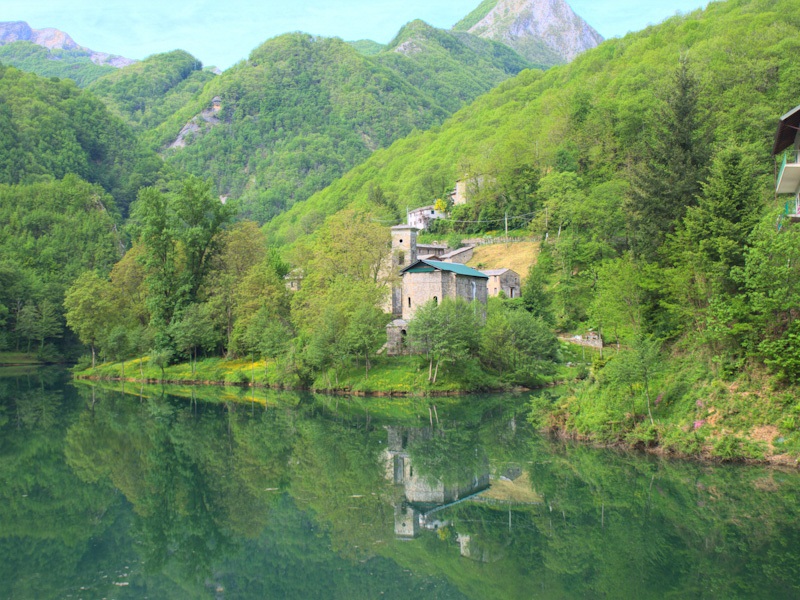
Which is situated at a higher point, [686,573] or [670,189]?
[670,189]

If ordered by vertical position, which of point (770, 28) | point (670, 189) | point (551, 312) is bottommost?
point (551, 312)

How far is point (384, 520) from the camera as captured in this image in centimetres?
1870

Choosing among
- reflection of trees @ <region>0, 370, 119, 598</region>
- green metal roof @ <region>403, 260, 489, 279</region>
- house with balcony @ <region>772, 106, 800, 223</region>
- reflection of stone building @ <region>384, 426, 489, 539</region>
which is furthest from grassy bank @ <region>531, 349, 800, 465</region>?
green metal roof @ <region>403, 260, 489, 279</region>

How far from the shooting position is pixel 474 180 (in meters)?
94.4

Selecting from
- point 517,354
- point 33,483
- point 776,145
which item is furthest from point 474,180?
point 33,483

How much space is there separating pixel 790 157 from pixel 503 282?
4186cm

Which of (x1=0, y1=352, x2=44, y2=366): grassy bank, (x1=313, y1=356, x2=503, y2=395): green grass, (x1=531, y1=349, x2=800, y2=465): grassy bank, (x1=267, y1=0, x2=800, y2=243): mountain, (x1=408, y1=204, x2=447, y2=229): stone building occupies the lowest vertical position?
(x1=0, y1=352, x2=44, y2=366): grassy bank

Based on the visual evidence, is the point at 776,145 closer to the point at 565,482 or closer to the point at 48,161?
the point at 565,482

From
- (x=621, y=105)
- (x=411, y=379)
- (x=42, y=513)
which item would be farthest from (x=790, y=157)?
(x=621, y=105)

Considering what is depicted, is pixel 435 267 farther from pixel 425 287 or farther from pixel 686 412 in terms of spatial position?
pixel 686 412

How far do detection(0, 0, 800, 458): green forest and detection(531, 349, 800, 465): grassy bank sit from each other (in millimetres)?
82

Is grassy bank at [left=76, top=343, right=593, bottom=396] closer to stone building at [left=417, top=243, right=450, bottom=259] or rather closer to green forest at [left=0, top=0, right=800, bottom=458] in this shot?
green forest at [left=0, top=0, right=800, bottom=458]

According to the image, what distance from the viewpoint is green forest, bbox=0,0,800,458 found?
969 inches

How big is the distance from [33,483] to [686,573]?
20.6 meters
